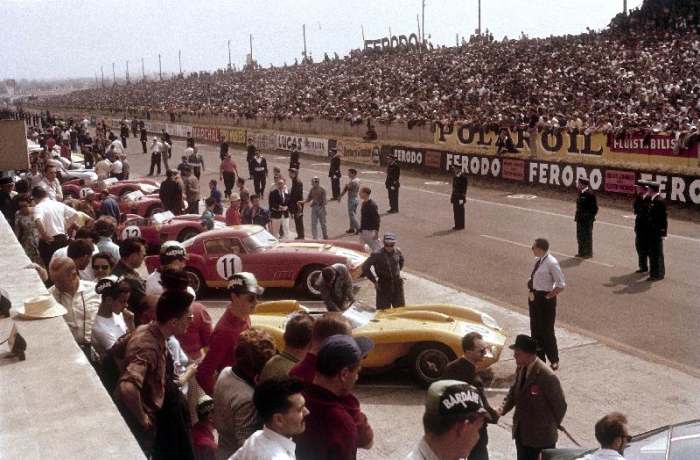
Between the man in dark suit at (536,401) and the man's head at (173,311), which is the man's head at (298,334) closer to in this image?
the man's head at (173,311)

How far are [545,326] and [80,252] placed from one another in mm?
5244

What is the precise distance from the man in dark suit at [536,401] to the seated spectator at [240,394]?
7.38ft

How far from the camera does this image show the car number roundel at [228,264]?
1288 cm

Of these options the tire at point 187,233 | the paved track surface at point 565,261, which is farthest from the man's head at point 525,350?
the tire at point 187,233

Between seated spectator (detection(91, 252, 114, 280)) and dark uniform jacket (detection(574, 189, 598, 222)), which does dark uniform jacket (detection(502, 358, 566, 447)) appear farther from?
dark uniform jacket (detection(574, 189, 598, 222))

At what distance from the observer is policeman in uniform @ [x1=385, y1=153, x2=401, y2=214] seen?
21.2 metres

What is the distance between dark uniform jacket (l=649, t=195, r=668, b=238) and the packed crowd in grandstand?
Result: 1107 cm

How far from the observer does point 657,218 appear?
519 inches

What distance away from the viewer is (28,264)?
27.5ft

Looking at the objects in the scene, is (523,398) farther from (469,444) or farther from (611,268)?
(611,268)

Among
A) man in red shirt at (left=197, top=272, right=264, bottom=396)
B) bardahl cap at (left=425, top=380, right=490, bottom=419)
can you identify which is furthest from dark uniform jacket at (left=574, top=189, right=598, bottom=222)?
bardahl cap at (left=425, top=380, right=490, bottom=419)

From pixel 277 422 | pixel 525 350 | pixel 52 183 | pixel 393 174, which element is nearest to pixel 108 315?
pixel 277 422

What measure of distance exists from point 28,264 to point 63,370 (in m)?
3.86

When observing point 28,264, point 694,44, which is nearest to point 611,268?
point 28,264
